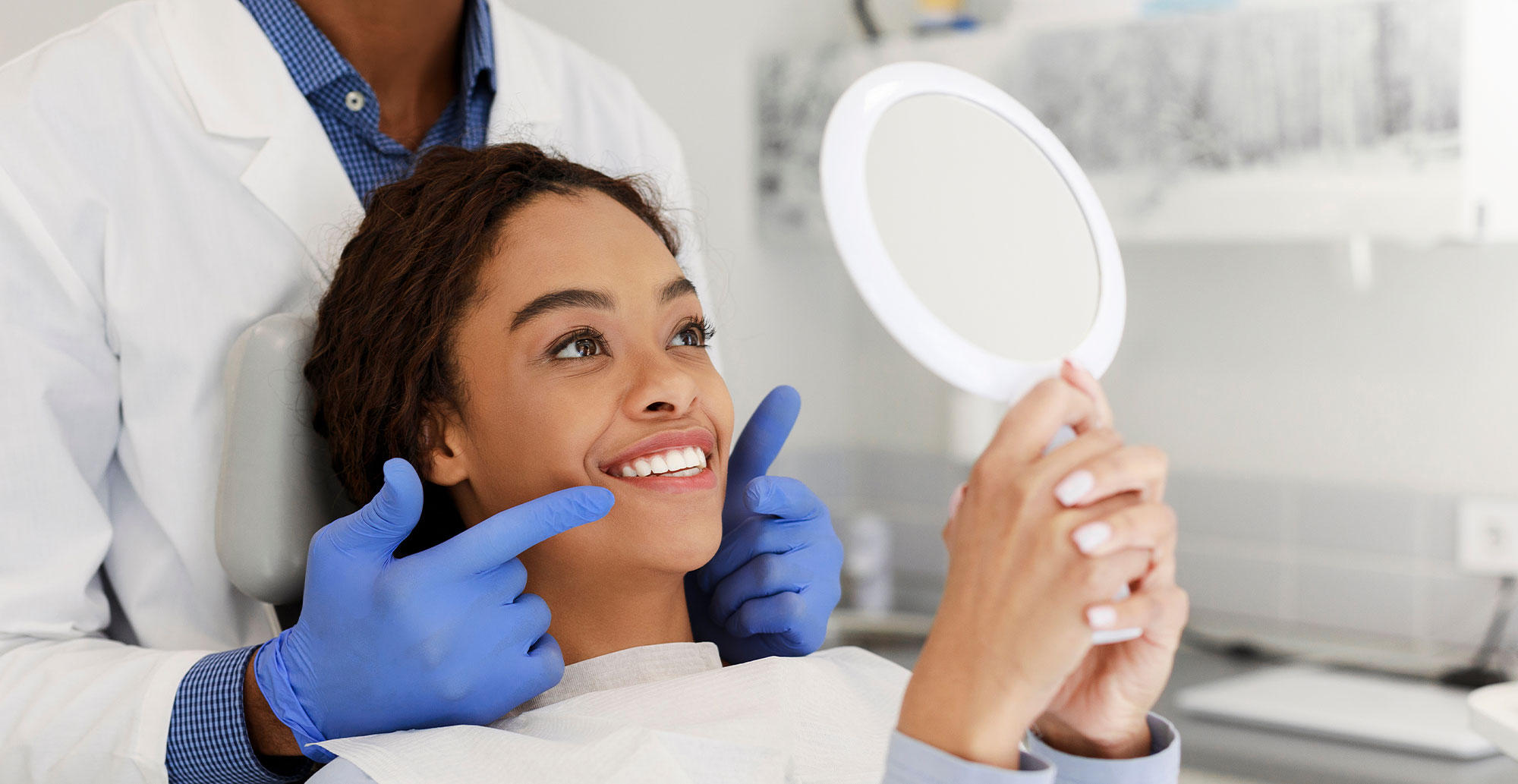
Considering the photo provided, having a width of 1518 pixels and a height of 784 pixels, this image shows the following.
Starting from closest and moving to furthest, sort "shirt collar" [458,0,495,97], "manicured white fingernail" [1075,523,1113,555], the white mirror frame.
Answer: "manicured white fingernail" [1075,523,1113,555]
the white mirror frame
"shirt collar" [458,0,495,97]

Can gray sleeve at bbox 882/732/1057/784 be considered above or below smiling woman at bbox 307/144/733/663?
below

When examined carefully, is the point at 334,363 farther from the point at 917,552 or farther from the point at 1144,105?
the point at 917,552

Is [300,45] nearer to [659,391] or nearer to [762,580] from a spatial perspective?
[659,391]

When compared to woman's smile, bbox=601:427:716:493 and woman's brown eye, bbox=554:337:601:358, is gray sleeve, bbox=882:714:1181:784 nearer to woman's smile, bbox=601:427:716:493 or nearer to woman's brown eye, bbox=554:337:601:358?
woman's smile, bbox=601:427:716:493

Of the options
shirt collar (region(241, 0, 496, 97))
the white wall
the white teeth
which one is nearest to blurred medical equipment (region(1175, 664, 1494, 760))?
the white teeth

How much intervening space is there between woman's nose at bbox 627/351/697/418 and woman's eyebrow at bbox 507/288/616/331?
0.21ft

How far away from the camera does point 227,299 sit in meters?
1.19

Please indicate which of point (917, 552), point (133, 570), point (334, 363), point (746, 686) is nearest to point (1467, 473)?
point (917, 552)

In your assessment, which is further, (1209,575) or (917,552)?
(917,552)

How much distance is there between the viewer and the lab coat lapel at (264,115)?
3.97ft

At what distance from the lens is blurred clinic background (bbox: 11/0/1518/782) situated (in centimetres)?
188

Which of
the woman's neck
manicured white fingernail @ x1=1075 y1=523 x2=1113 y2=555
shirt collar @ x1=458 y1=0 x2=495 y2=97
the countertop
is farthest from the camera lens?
the countertop

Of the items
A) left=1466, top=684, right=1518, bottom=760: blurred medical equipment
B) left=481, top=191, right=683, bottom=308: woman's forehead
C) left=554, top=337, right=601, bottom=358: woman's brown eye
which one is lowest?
left=1466, top=684, right=1518, bottom=760: blurred medical equipment

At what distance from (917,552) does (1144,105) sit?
1153 millimetres
